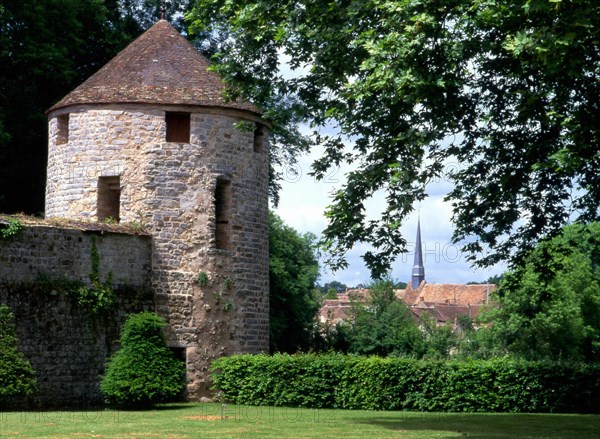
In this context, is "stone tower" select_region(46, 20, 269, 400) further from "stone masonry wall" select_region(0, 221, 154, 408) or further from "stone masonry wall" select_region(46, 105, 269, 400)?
"stone masonry wall" select_region(0, 221, 154, 408)

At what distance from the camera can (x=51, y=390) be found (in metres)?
24.5

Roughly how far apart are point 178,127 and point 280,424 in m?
10.5

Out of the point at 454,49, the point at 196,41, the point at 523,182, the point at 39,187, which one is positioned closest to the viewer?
the point at 454,49

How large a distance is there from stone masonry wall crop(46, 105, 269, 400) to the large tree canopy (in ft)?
19.2

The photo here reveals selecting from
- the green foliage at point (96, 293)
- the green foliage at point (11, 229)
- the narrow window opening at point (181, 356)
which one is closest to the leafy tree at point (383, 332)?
the narrow window opening at point (181, 356)

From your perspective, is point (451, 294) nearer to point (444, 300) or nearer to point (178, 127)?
point (444, 300)

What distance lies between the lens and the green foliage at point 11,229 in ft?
77.8

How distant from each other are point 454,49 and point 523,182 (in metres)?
5.04

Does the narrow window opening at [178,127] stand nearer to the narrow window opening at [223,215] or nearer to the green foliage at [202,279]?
the narrow window opening at [223,215]

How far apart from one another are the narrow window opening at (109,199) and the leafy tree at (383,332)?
83.0ft

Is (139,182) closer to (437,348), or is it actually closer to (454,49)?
(454,49)

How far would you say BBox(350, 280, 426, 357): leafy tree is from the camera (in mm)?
54688

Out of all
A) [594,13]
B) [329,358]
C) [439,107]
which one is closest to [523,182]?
[439,107]

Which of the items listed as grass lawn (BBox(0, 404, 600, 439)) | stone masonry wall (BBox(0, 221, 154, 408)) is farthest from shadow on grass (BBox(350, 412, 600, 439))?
stone masonry wall (BBox(0, 221, 154, 408))
